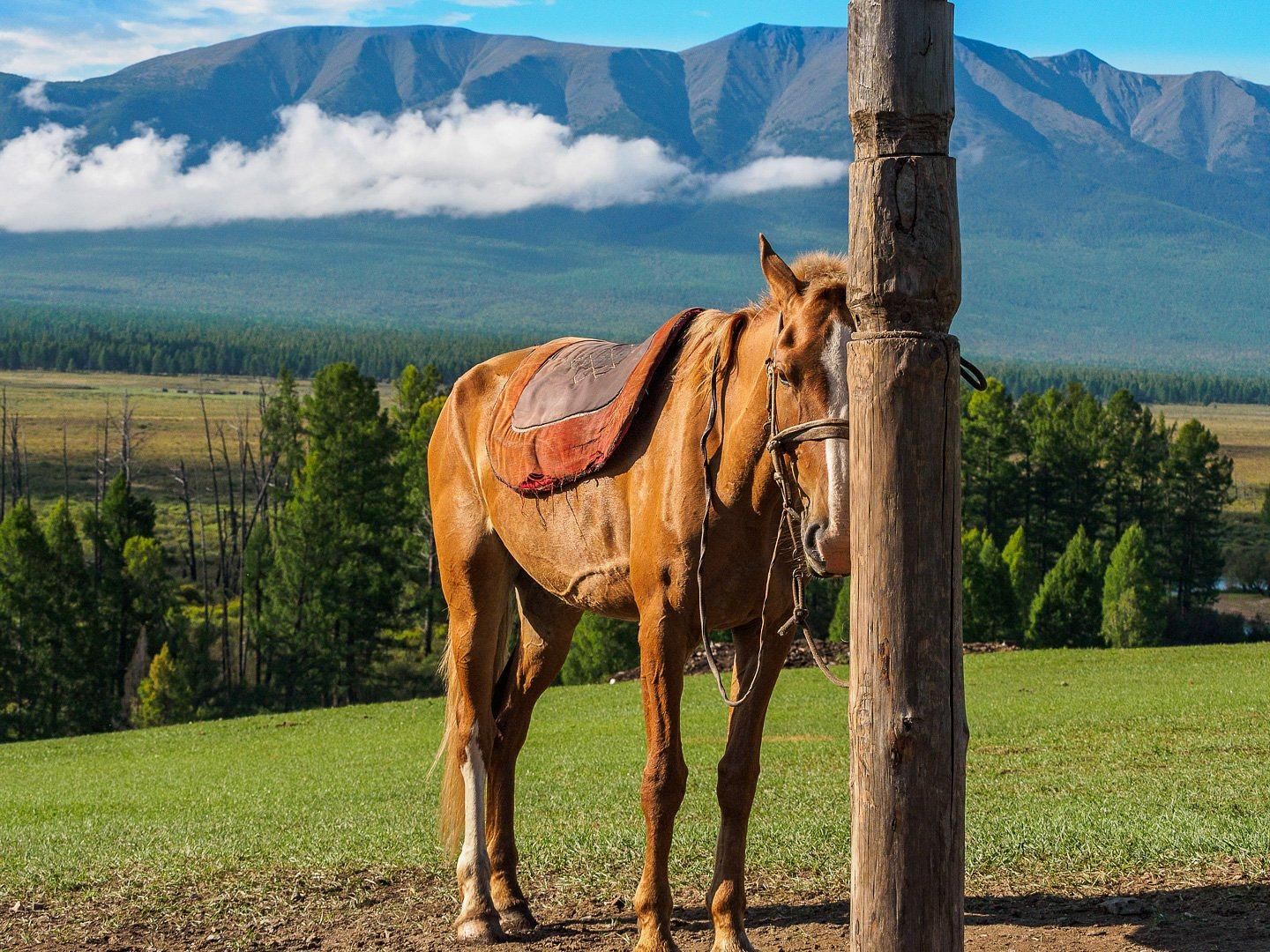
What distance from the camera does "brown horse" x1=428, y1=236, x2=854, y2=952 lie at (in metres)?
4.93

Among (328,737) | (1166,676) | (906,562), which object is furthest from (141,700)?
(906,562)

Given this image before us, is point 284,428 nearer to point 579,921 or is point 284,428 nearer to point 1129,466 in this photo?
point 1129,466

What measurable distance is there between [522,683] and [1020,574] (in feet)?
157

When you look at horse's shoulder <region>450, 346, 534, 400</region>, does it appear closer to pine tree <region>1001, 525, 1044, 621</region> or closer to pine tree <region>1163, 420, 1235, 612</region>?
pine tree <region>1001, 525, 1044, 621</region>

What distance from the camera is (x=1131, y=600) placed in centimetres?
4816

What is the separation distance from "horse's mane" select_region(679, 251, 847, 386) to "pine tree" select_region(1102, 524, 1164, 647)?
4514cm

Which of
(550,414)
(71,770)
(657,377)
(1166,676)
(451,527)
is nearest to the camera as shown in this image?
(657,377)

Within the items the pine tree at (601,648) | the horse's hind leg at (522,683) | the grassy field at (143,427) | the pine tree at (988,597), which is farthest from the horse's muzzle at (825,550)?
the grassy field at (143,427)

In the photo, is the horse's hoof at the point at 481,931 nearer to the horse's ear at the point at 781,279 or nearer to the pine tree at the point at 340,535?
the horse's ear at the point at 781,279

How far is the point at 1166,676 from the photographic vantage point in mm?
21297

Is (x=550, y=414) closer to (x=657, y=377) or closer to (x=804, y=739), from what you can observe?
(x=657, y=377)

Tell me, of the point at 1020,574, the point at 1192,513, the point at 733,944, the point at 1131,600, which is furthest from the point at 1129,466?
the point at 733,944

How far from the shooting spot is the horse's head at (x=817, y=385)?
4551mm

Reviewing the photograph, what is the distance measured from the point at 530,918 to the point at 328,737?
1586 centimetres
